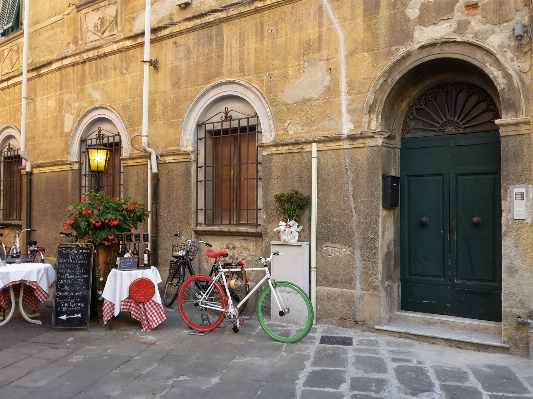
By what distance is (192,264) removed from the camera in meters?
8.66

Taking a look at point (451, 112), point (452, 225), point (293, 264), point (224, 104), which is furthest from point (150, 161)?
point (452, 225)

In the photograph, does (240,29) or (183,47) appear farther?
(183,47)

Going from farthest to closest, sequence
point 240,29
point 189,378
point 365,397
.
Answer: point 240,29 → point 189,378 → point 365,397

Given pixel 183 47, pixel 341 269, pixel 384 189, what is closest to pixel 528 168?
pixel 384 189

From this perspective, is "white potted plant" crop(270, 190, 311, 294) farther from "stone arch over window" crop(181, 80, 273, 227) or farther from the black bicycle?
the black bicycle

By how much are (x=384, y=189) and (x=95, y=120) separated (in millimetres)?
6403

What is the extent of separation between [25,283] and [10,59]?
310 inches

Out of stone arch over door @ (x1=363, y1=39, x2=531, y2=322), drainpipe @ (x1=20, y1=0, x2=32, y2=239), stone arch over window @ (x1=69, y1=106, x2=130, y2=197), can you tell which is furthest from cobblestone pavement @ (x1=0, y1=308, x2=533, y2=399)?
drainpipe @ (x1=20, y1=0, x2=32, y2=239)

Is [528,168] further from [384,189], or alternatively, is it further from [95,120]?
[95,120]

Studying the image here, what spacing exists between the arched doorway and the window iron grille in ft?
7.76

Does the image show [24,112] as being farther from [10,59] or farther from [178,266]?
[178,266]

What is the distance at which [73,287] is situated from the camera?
22.9ft

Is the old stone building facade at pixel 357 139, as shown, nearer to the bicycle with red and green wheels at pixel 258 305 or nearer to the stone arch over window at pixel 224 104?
the stone arch over window at pixel 224 104

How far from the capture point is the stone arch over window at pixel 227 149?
8203mm
